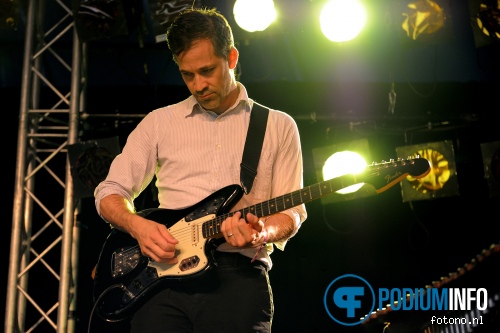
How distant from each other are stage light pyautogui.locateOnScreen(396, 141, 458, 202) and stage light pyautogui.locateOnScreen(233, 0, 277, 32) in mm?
1522

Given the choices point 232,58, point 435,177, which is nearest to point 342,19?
point 435,177

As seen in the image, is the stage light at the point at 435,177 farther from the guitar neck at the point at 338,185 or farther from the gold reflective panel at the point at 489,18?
the guitar neck at the point at 338,185

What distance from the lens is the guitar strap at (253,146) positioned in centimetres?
272

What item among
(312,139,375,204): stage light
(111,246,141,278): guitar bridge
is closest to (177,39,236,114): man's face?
(111,246,141,278): guitar bridge

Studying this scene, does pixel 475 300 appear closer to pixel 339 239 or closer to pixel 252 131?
pixel 252 131

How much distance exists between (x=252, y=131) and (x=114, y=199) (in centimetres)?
69

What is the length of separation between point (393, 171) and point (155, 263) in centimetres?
108

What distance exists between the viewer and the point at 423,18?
15.7 feet

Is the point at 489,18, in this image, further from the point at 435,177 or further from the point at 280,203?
the point at 280,203

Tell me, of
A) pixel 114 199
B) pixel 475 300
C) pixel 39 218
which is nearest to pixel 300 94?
pixel 39 218

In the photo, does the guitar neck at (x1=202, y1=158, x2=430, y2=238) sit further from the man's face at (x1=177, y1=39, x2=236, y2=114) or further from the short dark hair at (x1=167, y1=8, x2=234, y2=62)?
the short dark hair at (x1=167, y1=8, x2=234, y2=62)

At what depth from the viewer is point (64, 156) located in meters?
5.27

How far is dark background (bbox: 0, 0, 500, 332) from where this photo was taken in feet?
16.3

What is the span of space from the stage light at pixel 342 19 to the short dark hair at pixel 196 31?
219 centimetres
